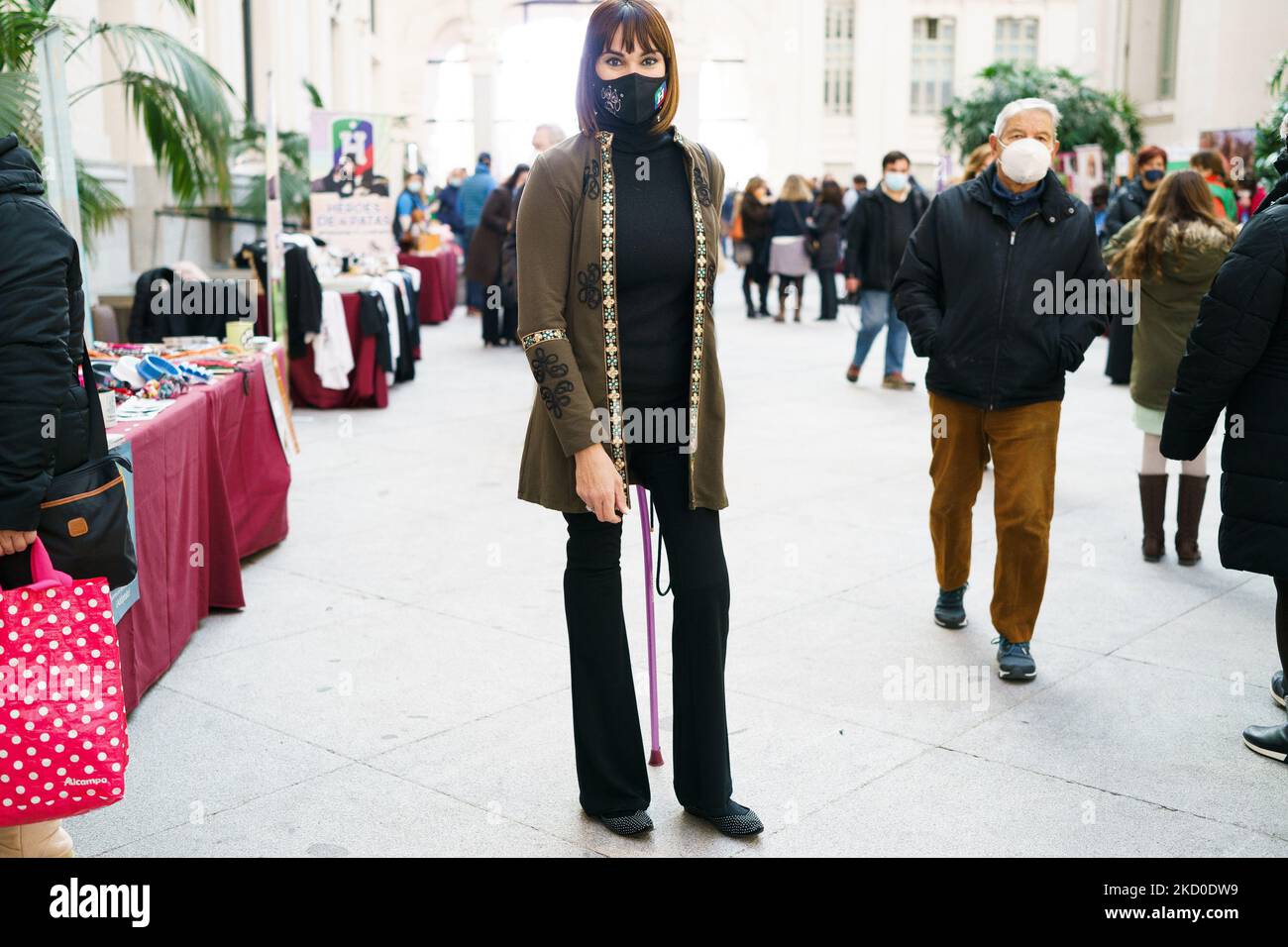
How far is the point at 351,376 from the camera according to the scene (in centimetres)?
1054

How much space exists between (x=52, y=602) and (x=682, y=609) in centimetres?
134

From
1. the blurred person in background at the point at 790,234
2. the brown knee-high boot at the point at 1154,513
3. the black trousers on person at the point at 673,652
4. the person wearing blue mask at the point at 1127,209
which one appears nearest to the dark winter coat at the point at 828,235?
the blurred person in background at the point at 790,234

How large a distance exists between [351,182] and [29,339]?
9.29 meters

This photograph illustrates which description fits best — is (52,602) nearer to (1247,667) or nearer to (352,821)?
(352,821)

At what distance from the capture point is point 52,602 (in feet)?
8.94

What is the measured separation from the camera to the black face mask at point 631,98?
3.07 meters

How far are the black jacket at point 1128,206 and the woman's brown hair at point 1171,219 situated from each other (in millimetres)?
4026

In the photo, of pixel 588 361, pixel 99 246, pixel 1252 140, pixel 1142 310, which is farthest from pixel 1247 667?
pixel 1252 140

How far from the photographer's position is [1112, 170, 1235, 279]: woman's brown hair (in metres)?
6.02

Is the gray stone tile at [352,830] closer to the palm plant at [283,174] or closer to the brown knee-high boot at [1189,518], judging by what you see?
the brown knee-high boot at [1189,518]

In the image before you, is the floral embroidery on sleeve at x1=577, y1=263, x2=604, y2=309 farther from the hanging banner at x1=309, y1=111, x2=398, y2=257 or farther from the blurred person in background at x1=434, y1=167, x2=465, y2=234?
the blurred person in background at x1=434, y1=167, x2=465, y2=234

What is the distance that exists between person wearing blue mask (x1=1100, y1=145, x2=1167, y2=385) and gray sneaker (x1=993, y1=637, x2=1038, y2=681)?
15.8 feet

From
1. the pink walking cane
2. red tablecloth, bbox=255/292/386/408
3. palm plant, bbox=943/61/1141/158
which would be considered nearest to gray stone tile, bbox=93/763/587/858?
the pink walking cane
